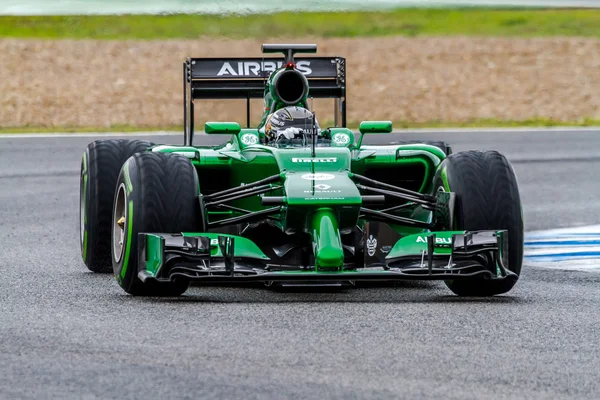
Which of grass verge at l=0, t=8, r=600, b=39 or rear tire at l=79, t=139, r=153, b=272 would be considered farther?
grass verge at l=0, t=8, r=600, b=39

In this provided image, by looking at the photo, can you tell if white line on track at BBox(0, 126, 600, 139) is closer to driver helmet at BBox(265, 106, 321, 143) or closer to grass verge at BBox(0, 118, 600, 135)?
grass verge at BBox(0, 118, 600, 135)

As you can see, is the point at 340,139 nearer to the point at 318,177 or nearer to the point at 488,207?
the point at 318,177

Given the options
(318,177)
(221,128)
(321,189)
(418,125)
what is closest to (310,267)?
(321,189)

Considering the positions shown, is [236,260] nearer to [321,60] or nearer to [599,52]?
[321,60]

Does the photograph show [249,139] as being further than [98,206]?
No

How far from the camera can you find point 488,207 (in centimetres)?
840

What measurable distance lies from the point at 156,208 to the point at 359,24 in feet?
84.7

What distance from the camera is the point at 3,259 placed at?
10469 mm

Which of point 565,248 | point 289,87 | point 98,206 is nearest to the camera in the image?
point 98,206

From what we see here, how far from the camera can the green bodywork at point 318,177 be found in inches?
318

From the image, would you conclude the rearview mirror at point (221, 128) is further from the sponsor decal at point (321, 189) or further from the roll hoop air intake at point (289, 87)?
the sponsor decal at point (321, 189)

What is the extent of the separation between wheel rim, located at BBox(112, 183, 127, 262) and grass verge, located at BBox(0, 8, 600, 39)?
559 inches

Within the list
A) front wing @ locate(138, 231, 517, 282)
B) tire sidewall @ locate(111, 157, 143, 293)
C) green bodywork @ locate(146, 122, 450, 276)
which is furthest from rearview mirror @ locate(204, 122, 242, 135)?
front wing @ locate(138, 231, 517, 282)

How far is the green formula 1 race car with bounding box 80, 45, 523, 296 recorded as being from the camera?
7910 millimetres
